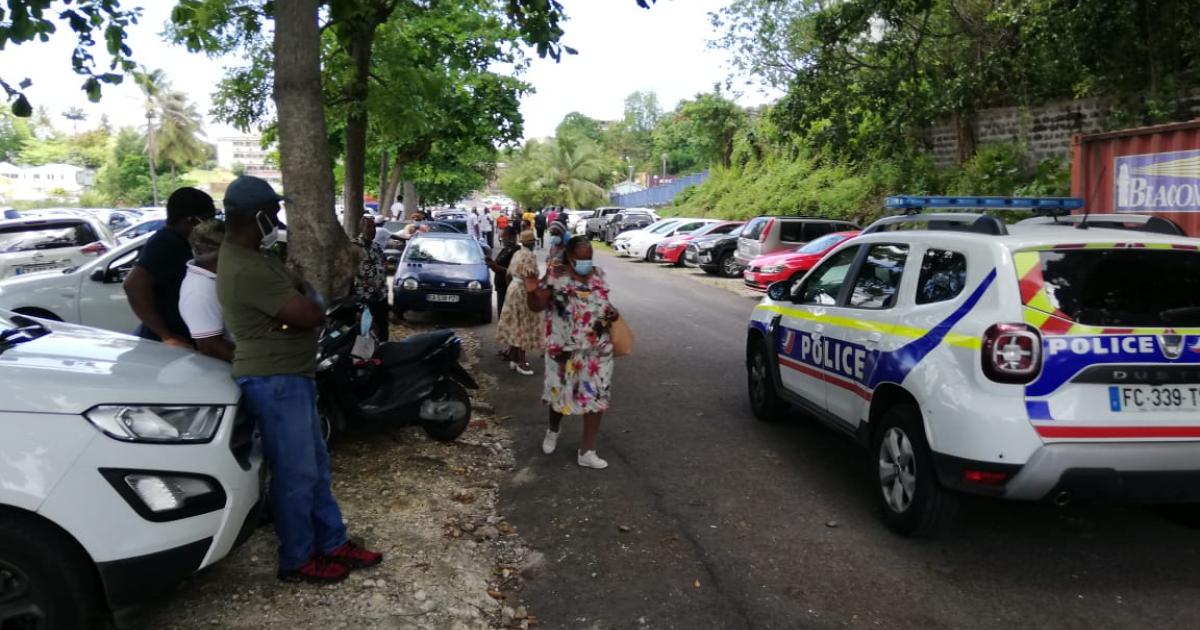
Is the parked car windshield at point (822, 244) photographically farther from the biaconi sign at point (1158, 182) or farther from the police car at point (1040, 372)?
the police car at point (1040, 372)

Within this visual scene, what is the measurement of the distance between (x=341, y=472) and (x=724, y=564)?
9.25ft

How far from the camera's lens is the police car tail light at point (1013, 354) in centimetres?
378

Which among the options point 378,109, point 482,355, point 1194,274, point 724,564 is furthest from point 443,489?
point 378,109

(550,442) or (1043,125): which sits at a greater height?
(1043,125)

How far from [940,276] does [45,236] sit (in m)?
12.3

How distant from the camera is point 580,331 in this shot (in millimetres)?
5688

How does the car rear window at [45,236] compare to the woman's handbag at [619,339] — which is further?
the car rear window at [45,236]

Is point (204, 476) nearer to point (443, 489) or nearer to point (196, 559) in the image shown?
point (196, 559)

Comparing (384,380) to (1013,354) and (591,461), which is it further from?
(1013,354)

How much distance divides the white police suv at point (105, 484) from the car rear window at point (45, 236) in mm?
9940

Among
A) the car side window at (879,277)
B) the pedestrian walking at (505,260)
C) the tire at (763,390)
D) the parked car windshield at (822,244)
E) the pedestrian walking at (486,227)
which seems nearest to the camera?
the car side window at (879,277)

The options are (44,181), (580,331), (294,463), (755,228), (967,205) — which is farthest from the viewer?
(44,181)

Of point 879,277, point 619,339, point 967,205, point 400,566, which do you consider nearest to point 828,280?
point 879,277

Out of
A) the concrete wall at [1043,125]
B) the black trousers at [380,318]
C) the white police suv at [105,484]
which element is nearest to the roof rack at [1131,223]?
the white police suv at [105,484]
